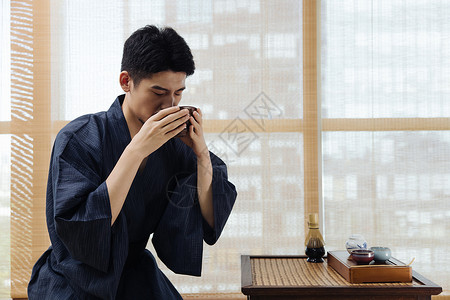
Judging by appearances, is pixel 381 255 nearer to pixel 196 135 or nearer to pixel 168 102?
pixel 196 135

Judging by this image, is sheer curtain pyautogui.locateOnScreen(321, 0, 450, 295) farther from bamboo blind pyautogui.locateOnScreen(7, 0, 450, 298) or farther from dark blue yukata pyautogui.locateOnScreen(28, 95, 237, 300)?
dark blue yukata pyautogui.locateOnScreen(28, 95, 237, 300)

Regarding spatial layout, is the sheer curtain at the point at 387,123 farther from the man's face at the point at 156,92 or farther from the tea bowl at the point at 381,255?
the man's face at the point at 156,92

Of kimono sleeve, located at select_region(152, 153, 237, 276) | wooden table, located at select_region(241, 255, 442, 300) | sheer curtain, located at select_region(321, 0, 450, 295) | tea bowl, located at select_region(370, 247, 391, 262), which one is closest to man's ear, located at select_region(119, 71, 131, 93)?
kimono sleeve, located at select_region(152, 153, 237, 276)

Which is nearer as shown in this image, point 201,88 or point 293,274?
point 293,274

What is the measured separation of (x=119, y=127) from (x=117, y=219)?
12.3 inches

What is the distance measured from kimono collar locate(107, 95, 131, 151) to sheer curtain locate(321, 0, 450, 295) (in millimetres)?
1449

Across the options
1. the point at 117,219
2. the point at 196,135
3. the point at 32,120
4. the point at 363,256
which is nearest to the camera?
the point at 117,219

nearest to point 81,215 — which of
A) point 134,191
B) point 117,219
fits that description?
point 117,219

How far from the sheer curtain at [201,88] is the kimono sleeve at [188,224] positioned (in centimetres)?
105

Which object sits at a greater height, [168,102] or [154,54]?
[154,54]

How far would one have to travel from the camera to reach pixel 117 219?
3.80ft

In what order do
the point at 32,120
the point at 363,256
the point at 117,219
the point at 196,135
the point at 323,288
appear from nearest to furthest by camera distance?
the point at 117,219, the point at 196,135, the point at 323,288, the point at 363,256, the point at 32,120

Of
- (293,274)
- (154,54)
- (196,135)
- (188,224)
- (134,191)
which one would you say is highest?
(154,54)

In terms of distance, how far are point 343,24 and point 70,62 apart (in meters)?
1.65
